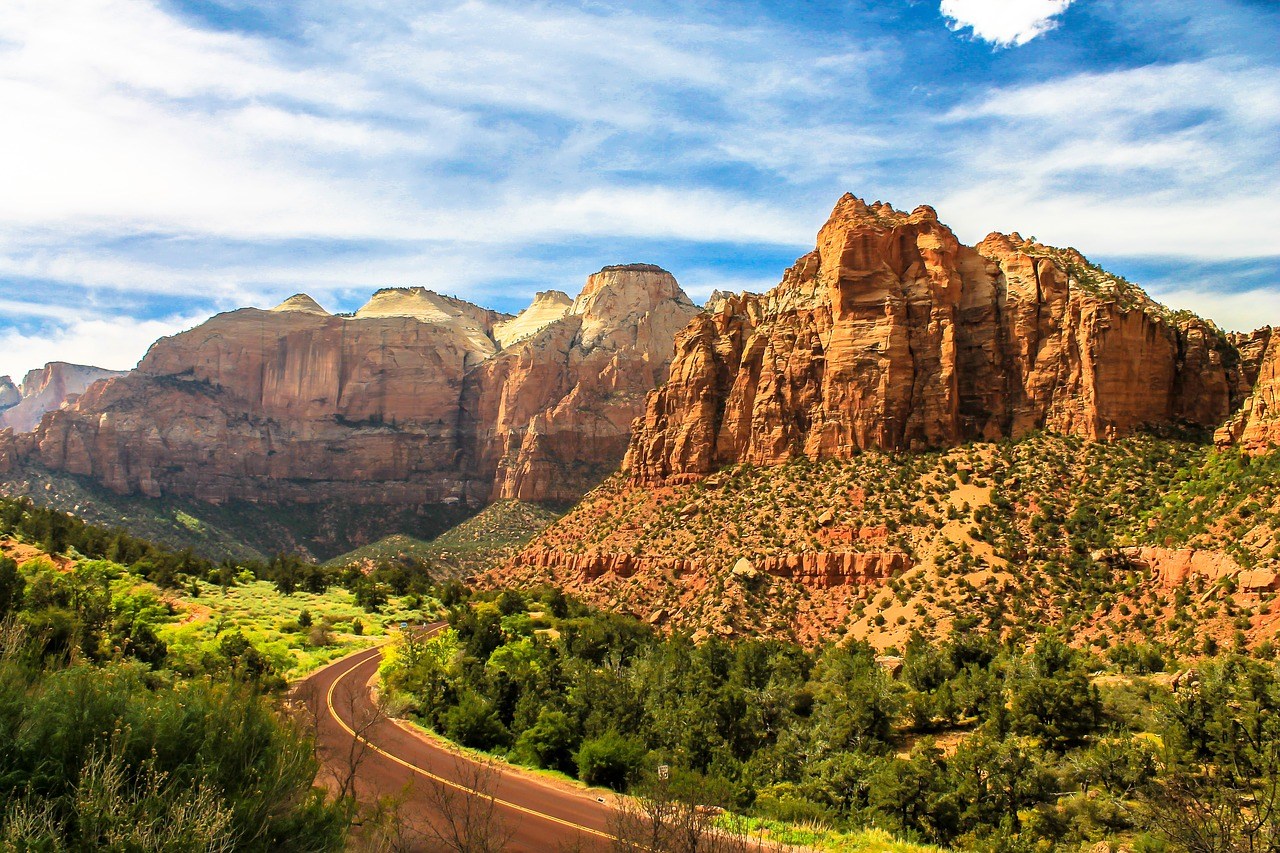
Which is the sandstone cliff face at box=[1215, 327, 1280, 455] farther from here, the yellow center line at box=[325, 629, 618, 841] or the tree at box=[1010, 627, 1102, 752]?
the yellow center line at box=[325, 629, 618, 841]

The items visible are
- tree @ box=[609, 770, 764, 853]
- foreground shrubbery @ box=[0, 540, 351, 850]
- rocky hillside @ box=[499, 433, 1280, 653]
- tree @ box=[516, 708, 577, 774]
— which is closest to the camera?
foreground shrubbery @ box=[0, 540, 351, 850]

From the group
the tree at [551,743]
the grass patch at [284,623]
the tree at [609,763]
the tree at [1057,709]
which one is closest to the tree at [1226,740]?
the tree at [1057,709]

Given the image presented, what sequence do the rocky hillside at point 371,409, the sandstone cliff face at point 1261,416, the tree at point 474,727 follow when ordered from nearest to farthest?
the tree at point 474,727, the sandstone cliff face at point 1261,416, the rocky hillside at point 371,409

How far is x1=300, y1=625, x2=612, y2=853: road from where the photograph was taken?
22.5m

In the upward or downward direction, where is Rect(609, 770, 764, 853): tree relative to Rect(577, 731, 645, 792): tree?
upward

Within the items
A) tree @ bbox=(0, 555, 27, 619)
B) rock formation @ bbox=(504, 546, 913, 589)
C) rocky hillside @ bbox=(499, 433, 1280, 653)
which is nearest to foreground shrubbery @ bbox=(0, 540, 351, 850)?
tree @ bbox=(0, 555, 27, 619)

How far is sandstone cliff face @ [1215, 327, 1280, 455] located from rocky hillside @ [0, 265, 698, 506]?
101654 mm

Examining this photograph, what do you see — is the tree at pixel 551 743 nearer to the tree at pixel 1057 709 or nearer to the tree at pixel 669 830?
the tree at pixel 669 830

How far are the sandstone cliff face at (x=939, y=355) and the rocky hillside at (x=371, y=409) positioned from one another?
7079 centimetres

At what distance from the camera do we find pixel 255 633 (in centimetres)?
5019

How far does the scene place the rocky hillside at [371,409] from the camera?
515 feet

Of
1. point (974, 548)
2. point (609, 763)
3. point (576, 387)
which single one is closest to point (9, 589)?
point (609, 763)

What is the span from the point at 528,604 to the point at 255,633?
93.5 feet

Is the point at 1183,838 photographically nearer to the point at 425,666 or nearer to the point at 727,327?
the point at 425,666
